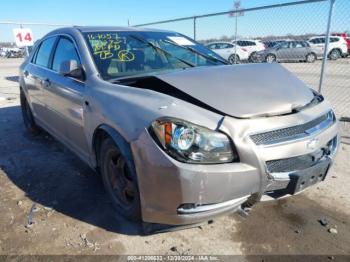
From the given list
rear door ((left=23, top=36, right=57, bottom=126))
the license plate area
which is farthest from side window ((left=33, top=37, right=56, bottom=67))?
the license plate area

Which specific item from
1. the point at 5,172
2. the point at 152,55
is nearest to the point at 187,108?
the point at 152,55

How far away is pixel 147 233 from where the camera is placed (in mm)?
2660

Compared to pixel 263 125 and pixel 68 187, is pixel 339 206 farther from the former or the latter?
pixel 68 187

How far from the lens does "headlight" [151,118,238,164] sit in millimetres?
2137

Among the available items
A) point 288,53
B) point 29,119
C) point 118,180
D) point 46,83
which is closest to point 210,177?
point 118,180

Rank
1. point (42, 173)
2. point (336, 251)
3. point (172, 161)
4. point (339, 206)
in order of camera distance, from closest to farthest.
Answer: point (172, 161) → point (336, 251) → point (339, 206) → point (42, 173)

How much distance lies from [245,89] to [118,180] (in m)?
1.36

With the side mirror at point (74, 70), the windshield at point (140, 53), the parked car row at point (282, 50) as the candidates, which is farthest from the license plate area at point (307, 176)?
the parked car row at point (282, 50)

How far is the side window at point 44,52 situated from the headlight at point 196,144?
2.94 meters

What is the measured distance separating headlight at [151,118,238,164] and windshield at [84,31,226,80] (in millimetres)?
1213

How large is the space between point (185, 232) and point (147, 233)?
348 millimetres

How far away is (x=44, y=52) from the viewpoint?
15.4ft

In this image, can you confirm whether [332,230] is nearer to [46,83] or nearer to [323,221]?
[323,221]

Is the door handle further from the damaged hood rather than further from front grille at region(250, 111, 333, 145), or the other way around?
front grille at region(250, 111, 333, 145)
